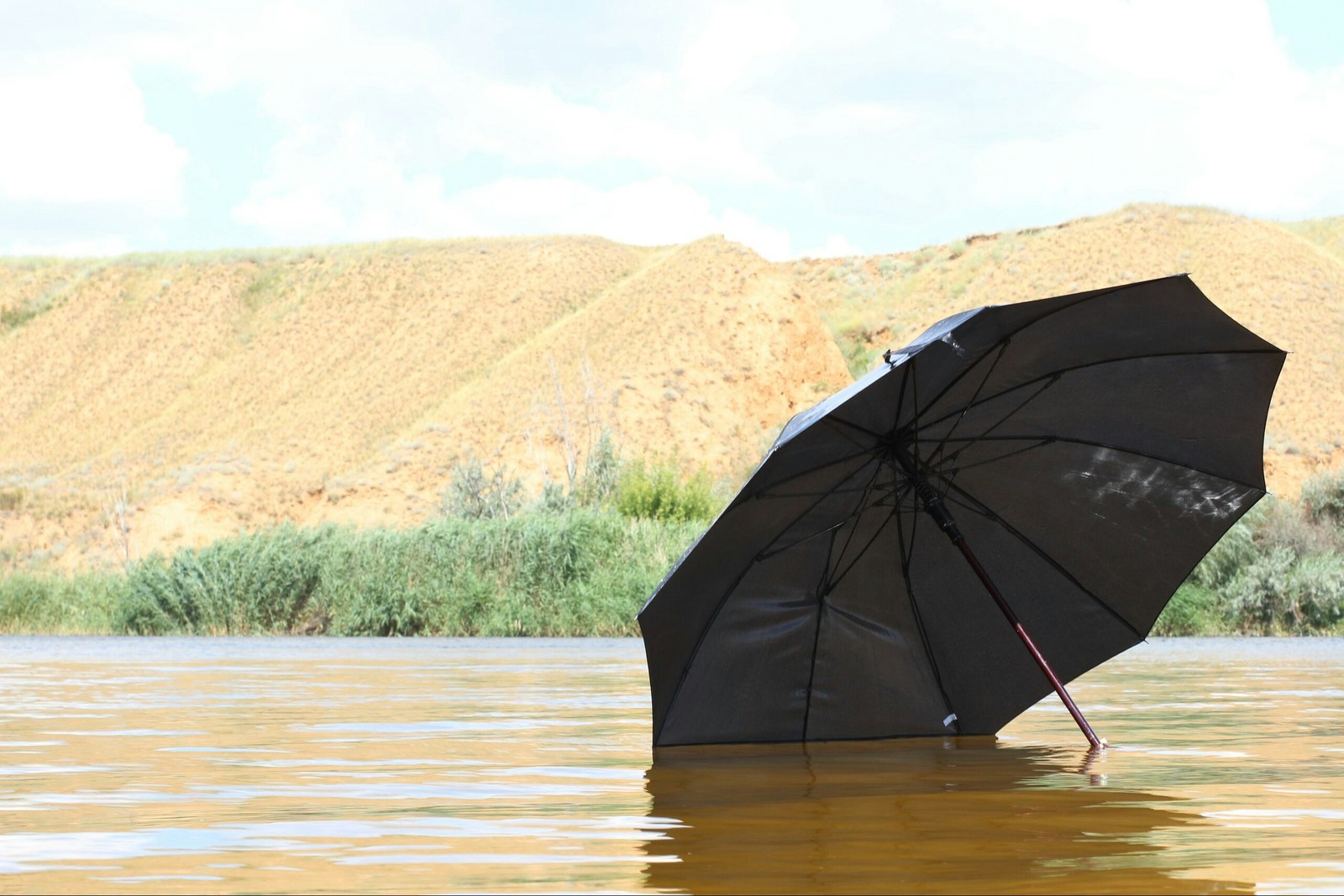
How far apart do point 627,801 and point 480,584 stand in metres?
22.1

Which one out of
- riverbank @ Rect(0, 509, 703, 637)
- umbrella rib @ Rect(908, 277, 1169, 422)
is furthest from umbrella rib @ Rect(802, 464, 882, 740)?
riverbank @ Rect(0, 509, 703, 637)

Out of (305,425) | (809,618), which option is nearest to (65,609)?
(809,618)

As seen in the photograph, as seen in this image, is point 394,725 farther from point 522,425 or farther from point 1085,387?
point 522,425

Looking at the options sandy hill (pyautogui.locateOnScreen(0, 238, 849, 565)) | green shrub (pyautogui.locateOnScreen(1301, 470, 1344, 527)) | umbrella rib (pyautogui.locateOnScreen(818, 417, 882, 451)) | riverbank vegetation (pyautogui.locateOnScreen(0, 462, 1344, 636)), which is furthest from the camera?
sandy hill (pyautogui.locateOnScreen(0, 238, 849, 565))

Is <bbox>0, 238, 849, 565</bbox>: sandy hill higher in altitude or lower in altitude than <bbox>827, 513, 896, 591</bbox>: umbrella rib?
higher

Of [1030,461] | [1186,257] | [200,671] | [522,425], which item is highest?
[1186,257]

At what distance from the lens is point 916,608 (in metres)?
7.75

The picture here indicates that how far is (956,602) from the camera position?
7777 millimetres

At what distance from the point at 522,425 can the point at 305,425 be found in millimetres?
16122

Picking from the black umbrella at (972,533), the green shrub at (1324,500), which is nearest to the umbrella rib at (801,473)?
the black umbrella at (972,533)

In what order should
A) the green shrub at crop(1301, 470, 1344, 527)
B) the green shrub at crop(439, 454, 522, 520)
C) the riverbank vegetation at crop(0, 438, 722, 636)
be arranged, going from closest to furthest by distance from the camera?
1. the riverbank vegetation at crop(0, 438, 722, 636)
2. the green shrub at crop(1301, 470, 1344, 527)
3. the green shrub at crop(439, 454, 522, 520)

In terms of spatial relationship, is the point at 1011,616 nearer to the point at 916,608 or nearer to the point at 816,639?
the point at 916,608

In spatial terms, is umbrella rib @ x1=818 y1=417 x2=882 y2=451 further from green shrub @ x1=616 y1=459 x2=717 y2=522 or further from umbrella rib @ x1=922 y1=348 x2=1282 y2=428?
green shrub @ x1=616 y1=459 x2=717 y2=522

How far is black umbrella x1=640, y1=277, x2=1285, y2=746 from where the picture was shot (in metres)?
6.90
